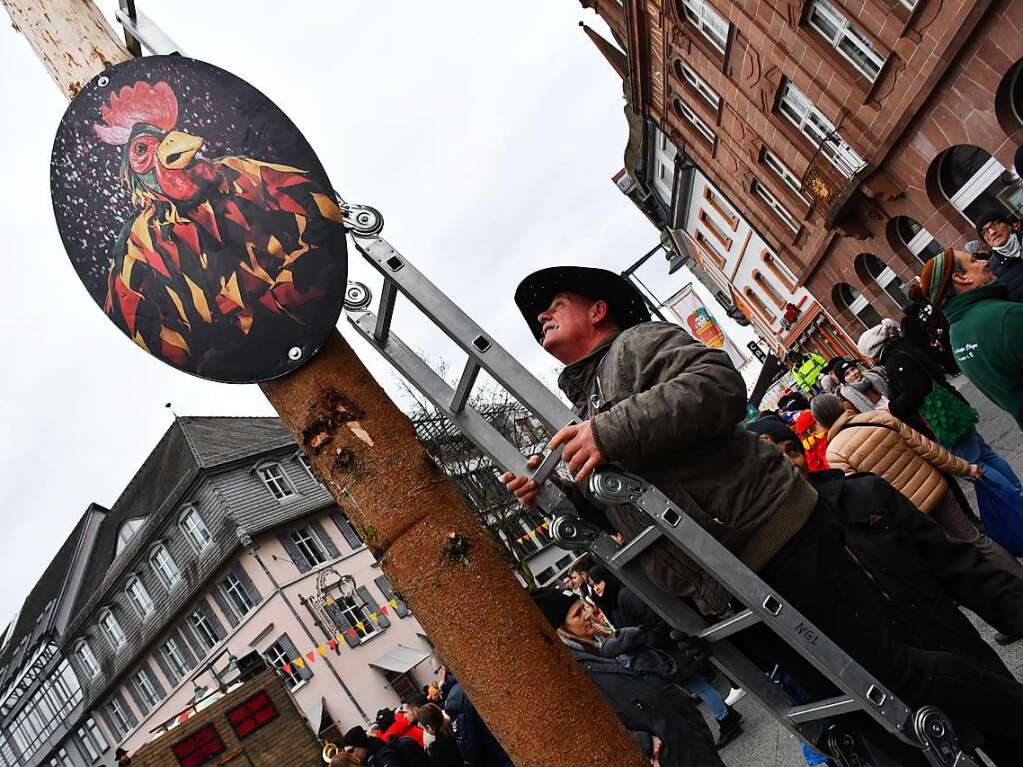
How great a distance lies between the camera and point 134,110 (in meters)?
2.71

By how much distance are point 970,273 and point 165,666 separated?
38.8 m

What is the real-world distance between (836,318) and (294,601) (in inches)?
965

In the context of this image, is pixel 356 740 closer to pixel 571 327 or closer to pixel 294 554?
pixel 571 327

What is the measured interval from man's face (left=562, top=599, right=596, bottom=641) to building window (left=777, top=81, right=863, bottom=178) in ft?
54.7

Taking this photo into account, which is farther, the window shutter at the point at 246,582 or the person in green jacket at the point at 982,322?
the window shutter at the point at 246,582

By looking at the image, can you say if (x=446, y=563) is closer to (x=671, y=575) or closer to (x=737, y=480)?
(x=671, y=575)

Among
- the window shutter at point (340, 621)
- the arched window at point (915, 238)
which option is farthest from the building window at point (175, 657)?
the arched window at point (915, 238)

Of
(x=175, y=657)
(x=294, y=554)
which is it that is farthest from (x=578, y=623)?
(x=175, y=657)

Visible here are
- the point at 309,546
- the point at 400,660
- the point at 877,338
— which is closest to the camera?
the point at 877,338

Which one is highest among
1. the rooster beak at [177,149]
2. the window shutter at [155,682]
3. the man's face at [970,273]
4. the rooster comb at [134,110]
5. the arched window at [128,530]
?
the arched window at [128,530]

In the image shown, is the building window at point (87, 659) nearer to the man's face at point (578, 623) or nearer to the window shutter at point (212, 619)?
the window shutter at point (212, 619)

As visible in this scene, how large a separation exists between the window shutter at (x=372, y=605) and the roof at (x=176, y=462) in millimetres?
8155

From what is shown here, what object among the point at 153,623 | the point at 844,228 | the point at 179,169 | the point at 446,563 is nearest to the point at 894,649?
the point at 446,563

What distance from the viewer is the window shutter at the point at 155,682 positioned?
3550cm
